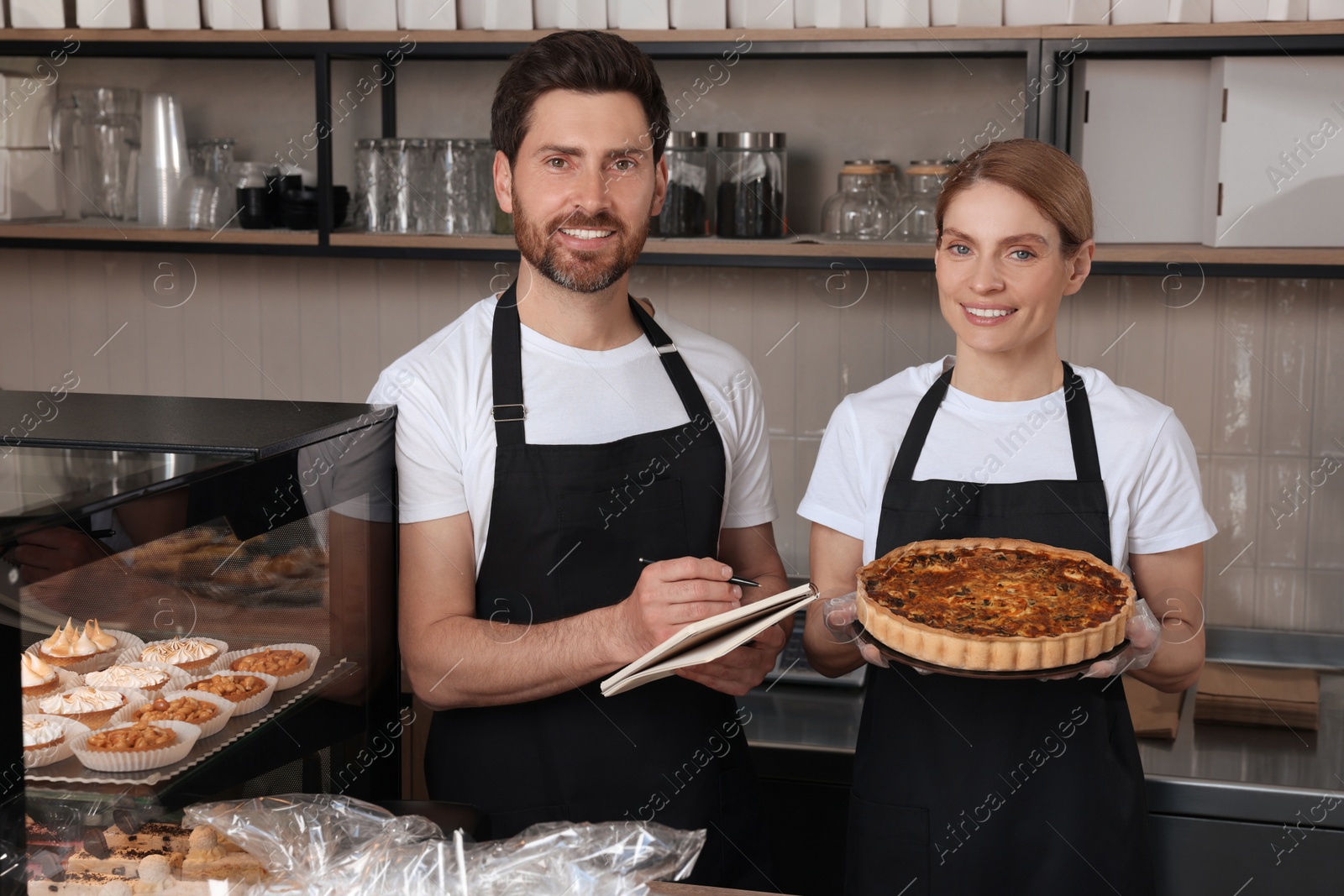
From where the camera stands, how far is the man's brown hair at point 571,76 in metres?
1.51

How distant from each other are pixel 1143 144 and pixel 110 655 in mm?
2046

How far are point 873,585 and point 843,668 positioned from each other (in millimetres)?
215

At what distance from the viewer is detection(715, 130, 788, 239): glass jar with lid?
7.97 feet

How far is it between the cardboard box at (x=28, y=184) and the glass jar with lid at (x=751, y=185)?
1.50m

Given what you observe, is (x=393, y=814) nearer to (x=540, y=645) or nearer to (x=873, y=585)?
(x=540, y=645)

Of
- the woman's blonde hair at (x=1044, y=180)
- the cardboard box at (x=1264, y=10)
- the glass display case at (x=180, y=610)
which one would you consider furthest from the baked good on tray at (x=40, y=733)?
the cardboard box at (x=1264, y=10)

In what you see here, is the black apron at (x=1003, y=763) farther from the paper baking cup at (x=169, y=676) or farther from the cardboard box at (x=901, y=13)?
the cardboard box at (x=901, y=13)

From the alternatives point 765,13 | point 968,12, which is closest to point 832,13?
point 765,13

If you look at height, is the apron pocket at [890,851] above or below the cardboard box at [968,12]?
below

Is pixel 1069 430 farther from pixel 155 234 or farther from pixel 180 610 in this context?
pixel 155 234

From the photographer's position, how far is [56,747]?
40.1 inches

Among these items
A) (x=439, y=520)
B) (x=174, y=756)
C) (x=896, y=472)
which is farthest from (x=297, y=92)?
(x=174, y=756)

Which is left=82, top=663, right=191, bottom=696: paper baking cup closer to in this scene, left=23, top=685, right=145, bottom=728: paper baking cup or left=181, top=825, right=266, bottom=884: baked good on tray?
left=23, top=685, right=145, bottom=728: paper baking cup

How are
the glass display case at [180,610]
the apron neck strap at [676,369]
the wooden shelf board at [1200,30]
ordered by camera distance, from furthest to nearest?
1. the wooden shelf board at [1200,30]
2. the apron neck strap at [676,369]
3. the glass display case at [180,610]
